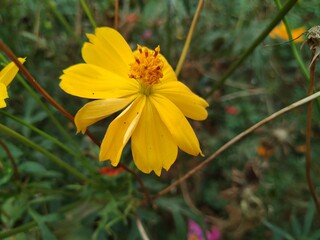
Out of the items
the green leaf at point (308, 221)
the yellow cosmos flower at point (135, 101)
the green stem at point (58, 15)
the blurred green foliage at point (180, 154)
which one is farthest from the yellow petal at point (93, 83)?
the green leaf at point (308, 221)

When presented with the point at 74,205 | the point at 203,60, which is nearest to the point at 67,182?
the point at 74,205

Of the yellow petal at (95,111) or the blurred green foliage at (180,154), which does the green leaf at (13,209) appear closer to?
the blurred green foliage at (180,154)

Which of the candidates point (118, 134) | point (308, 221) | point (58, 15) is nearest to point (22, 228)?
point (118, 134)

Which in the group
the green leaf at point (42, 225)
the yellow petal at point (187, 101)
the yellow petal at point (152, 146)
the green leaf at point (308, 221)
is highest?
the yellow petal at point (187, 101)

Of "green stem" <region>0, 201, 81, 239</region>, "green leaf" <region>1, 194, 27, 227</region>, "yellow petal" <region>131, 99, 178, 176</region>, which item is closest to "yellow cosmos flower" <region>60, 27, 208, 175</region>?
"yellow petal" <region>131, 99, 178, 176</region>

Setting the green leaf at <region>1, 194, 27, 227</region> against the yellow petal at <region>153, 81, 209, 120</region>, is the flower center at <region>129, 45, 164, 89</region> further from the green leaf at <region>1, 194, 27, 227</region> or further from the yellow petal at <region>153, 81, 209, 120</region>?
the green leaf at <region>1, 194, 27, 227</region>

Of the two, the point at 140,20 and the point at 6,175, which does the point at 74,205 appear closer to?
the point at 6,175
